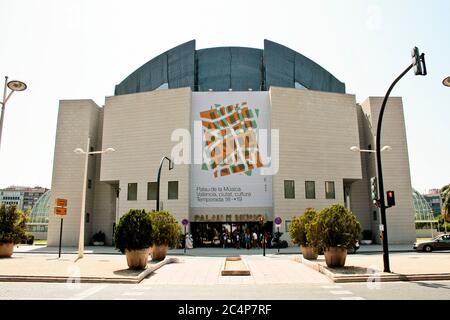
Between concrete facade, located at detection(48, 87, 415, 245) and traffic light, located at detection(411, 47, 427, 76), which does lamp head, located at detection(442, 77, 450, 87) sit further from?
concrete facade, located at detection(48, 87, 415, 245)

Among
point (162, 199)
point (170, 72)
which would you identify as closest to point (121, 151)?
point (162, 199)

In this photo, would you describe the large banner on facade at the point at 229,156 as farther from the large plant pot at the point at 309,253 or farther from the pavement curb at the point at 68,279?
the pavement curb at the point at 68,279

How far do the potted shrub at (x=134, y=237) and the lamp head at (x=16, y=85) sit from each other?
691 cm

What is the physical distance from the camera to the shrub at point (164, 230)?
17891 millimetres

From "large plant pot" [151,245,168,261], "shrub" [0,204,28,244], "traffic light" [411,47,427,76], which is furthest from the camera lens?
"shrub" [0,204,28,244]

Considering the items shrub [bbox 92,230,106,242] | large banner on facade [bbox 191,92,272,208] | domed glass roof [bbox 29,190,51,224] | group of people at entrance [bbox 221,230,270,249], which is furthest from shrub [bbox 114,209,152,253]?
domed glass roof [bbox 29,190,51,224]

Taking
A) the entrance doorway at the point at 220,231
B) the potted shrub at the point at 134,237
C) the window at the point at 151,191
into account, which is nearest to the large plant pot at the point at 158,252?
the potted shrub at the point at 134,237

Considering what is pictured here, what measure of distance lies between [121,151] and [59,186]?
819 centimetres

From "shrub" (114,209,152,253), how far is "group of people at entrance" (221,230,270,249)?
62.9 feet

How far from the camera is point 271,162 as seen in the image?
114 feet

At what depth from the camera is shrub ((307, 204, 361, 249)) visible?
A: 13.5 m

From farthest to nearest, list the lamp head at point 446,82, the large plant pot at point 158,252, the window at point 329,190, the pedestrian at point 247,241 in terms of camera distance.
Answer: the window at point 329,190
the pedestrian at point 247,241
the large plant pot at point 158,252
the lamp head at point 446,82

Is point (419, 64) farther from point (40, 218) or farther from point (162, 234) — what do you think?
point (40, 218)

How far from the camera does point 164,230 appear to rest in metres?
18.2
